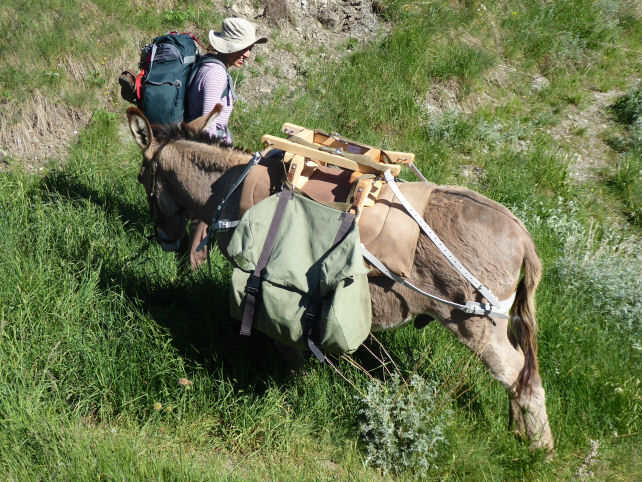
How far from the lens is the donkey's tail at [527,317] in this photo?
9.95ft

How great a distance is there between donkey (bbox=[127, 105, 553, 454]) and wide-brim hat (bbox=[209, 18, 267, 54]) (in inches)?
50.5

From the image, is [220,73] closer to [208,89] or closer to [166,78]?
[208,89]

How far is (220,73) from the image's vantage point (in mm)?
4406

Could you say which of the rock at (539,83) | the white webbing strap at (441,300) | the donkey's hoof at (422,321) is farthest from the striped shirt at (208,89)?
the rock at (539,83)

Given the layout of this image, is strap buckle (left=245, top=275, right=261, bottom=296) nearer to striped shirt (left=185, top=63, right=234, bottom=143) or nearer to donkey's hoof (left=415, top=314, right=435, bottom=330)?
donkey's hoof (left=415, top=314, right=435, bottom=330)

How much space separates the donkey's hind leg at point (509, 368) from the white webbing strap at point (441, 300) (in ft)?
0.31

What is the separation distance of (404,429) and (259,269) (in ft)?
4.33

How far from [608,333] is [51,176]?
5335mm

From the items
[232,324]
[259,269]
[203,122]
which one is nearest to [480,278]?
[259,269]

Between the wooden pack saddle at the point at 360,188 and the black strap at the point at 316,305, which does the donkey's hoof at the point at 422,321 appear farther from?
the black strap at the point at 316,305

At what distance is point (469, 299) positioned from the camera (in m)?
2.93

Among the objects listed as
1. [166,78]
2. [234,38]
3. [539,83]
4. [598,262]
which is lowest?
[598,262]

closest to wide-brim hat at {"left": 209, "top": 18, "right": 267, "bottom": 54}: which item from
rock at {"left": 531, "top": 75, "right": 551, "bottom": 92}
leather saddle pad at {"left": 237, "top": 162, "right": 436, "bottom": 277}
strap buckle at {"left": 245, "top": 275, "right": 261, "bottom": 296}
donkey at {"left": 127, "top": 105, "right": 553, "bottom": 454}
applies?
donkey at {"left": 127, "top": 105, "right": 553, "bottom": 454}

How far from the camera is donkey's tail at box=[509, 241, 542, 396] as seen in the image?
303 centimetres
